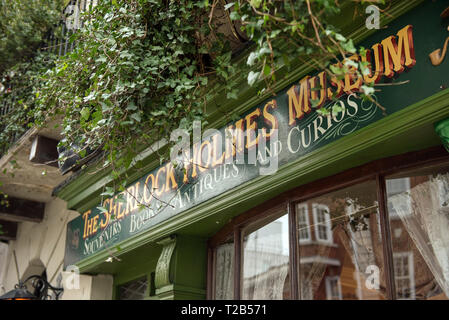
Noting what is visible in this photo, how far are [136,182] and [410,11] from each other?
3.09m

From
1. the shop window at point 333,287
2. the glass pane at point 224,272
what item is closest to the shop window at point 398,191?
the glass pane at point 224,272

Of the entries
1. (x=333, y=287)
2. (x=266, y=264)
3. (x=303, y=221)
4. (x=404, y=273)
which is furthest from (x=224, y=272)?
(x=333, y=287)

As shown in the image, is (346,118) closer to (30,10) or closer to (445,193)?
(445,193)

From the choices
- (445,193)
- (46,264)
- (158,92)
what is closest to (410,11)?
(445,193)

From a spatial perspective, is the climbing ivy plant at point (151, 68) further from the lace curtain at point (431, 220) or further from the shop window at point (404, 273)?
the shop window at point (404, 273)

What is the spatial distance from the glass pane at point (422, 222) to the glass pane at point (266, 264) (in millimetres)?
1077

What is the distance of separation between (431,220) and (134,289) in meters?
3.46

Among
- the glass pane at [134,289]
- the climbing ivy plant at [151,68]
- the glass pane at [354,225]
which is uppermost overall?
the climbing ivy plant at [151,68]

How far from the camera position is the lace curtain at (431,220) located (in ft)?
10.4

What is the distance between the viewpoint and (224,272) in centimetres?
462

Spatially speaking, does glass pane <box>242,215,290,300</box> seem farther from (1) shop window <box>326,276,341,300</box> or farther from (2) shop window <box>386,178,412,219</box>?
(1) shop window <box>326,276,341,300</box>

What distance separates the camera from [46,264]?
7145mm

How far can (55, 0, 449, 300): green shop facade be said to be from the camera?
2.95 metres

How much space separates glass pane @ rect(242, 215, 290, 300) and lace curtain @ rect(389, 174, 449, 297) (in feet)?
3.79
